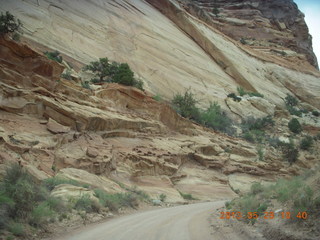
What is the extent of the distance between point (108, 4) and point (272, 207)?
36747mm

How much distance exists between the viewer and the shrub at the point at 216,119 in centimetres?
3303

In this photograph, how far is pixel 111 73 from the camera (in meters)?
28.2

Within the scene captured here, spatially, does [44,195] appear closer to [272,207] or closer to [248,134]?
[272,207]

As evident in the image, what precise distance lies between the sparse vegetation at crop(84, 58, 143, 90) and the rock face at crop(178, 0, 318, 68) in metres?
41.5

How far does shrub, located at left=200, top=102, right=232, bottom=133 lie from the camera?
33.0 metres

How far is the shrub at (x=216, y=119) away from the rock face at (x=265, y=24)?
31889mm

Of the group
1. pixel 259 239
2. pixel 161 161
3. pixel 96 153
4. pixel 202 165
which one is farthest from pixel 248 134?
pixel 259 239

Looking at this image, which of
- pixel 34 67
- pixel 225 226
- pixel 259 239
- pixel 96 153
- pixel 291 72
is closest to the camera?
pixel 259 239

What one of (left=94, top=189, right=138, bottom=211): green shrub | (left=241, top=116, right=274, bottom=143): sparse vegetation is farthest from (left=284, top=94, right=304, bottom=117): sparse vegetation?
(left=94, top=189, right=138, bottom=211): green shrub

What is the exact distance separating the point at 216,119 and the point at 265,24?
1772 inches

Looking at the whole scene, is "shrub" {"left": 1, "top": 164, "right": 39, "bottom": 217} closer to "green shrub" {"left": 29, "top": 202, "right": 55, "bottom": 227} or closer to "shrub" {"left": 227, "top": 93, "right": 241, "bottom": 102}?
"green shrub" {"left": 29, "top": 202, "right": 55, "bottom": 227}

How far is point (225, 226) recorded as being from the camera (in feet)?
30.4
